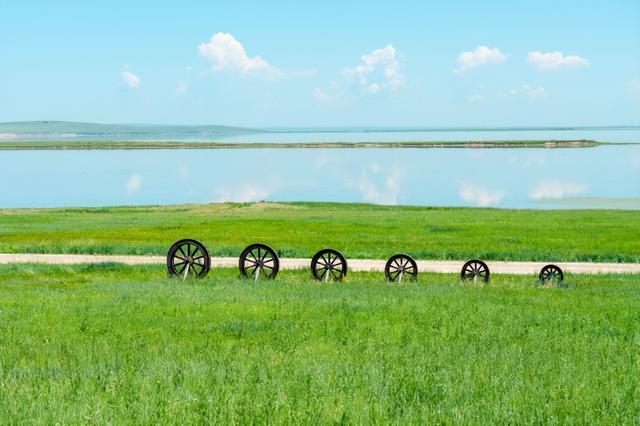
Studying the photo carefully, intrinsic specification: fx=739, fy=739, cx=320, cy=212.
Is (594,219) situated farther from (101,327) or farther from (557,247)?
(101,327)

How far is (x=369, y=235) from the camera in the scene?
49.7 meters

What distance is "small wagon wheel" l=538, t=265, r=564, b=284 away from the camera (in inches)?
1091

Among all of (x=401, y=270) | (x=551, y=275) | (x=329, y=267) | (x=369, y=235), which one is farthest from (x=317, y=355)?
(x=369, y=235)

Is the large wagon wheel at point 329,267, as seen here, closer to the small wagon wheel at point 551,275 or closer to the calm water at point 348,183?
the small wagon wheel at point 551,275

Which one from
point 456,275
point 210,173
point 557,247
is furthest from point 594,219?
point 210,173

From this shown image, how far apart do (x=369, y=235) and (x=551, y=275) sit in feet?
71.1

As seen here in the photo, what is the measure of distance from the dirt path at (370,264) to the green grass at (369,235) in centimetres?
234

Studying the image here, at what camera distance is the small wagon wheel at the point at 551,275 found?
1091 inches

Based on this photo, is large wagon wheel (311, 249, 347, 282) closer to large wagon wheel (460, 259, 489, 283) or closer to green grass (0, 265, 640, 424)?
green grass (0, 265, 640, 424)

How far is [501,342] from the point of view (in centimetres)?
1353

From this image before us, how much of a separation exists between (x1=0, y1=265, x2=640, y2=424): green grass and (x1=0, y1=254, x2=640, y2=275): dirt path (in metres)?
10.3

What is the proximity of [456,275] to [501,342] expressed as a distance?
1765 centimetres

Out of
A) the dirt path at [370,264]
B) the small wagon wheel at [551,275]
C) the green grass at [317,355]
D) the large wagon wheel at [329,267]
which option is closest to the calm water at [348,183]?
the dirt path at [370,264]

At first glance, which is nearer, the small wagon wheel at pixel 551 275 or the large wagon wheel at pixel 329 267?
the large wagon wheel at pixel 329 267
